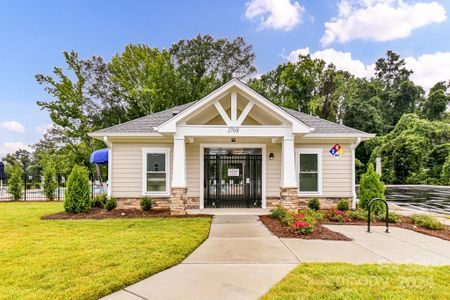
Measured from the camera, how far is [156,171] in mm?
10508

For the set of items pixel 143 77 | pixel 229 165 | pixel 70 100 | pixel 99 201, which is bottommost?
pixel 99 201

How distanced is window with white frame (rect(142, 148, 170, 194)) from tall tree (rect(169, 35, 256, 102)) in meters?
15.8

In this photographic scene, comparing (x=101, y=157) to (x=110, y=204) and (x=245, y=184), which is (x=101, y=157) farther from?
(x=245, y=184)

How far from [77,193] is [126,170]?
1834 millimetres

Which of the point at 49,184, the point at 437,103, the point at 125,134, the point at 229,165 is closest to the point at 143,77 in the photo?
the point at 49,184

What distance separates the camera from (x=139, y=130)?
33.9ft

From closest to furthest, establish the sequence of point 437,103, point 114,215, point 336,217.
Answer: point 336,217 → point 114,215 → point 437,103

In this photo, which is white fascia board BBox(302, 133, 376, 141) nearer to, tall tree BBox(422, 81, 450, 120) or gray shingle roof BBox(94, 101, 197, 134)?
gray shingle roof BBox(94, 101, 197, 134)

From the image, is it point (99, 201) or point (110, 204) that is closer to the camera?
point (110, 204)

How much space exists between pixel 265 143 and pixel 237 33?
63.9ft

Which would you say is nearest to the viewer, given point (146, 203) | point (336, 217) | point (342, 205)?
point (336, 217)

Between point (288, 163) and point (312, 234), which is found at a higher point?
point (288, 163)

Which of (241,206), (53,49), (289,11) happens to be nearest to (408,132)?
(289,11)

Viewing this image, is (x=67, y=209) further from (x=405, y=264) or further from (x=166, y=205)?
(x=405, y=264)
